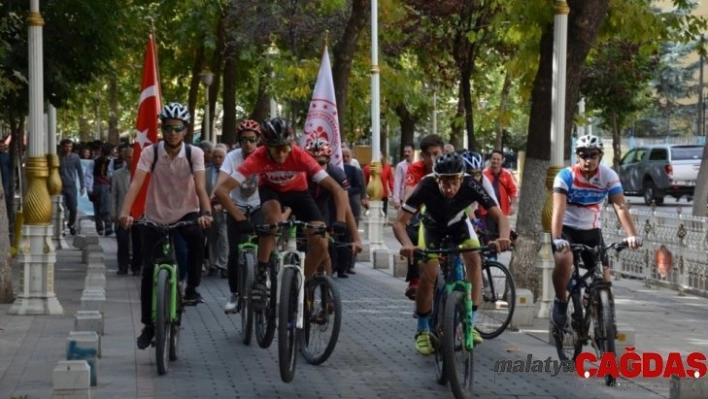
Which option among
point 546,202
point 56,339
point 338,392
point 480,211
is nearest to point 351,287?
point 480,211

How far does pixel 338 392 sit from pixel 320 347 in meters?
1.31

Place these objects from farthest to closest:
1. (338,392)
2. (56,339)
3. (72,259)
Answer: (72,259) < (56,339) < (338,392)

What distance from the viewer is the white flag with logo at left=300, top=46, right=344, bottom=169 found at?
21969mm

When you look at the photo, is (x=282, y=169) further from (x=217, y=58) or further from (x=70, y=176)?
(x=217, y=58)

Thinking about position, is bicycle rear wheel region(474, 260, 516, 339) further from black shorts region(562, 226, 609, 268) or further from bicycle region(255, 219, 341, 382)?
bicycle region(255, 219, 341, 382)

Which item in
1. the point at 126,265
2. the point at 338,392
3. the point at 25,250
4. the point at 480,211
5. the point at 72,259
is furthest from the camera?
the point at 72,259

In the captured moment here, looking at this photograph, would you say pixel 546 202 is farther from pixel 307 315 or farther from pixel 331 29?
pixel 331 29

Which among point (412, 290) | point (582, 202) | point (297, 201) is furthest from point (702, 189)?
point (297, 201)

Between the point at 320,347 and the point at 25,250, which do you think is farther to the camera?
the point at 25,250

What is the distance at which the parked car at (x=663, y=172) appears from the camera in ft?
150

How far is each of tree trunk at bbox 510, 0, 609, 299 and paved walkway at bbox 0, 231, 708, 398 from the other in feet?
3.93

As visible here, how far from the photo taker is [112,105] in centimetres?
5241

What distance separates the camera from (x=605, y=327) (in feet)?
34.8

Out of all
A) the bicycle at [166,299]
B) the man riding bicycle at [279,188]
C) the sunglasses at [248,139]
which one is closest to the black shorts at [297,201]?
the man riding bicycle at [279,188]
